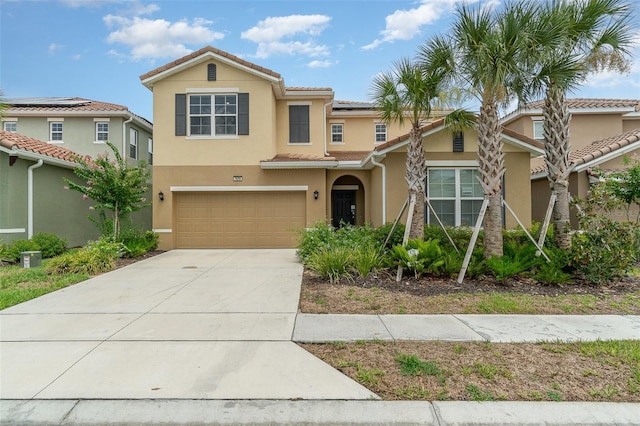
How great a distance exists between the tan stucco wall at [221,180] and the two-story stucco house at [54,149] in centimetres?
269

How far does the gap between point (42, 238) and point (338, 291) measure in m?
10.3

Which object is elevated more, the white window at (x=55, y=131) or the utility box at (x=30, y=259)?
the white window at (x=55, y=131)

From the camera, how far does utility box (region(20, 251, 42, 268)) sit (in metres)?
9.67

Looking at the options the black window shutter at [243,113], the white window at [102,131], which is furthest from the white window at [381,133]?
the white window at [102,131]

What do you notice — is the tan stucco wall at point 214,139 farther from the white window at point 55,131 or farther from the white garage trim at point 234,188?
the white window at point 55,131

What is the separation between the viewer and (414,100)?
8.77 meters

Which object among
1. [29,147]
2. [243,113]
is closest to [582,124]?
[243,113]

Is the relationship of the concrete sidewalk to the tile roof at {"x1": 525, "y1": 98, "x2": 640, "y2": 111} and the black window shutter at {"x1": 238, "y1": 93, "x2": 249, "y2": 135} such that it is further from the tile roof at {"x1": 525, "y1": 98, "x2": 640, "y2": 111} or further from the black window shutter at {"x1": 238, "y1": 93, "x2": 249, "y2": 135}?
the tile roof at {"x1": 525, "y1": 98, "x2": 640, "y2": 111}

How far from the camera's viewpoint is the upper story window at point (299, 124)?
15.1 m

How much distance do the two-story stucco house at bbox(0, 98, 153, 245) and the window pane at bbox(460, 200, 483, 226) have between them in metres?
13.6

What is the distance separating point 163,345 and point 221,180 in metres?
9.99

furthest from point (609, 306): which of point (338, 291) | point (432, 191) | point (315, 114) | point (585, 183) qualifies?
point (315, 114)

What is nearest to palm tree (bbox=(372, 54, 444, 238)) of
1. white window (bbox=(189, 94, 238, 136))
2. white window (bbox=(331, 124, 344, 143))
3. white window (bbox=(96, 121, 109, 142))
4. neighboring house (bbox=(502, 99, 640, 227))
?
white window (bbox=(189, 94, 238, 136))

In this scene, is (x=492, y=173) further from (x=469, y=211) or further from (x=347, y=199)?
(x=347, y=199)
